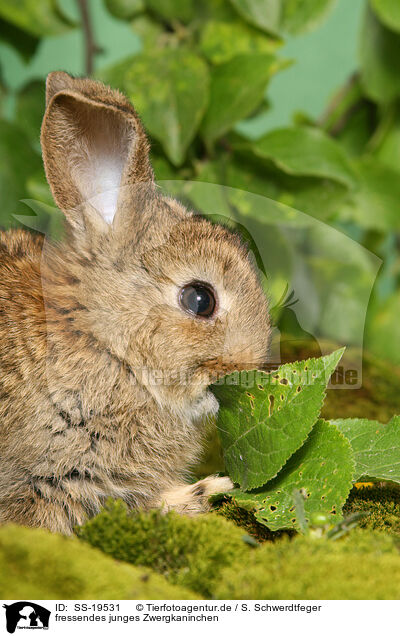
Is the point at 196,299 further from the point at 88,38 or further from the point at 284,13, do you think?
the point at 88,38

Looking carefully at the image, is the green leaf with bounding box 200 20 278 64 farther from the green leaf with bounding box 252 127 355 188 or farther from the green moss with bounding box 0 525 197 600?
the green moss with bounding box 0 525 197 600

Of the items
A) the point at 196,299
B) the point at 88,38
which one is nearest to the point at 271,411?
the point at 196,299

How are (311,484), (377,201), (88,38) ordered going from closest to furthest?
(311,484), (377,201), (88,38)

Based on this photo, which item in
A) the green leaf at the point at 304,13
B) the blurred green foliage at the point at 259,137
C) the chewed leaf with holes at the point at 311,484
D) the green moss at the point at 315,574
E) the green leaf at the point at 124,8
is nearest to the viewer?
the green moss at the point at 315,574

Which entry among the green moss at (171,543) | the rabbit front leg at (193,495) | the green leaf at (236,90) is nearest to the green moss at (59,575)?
the green moss at (171,543)

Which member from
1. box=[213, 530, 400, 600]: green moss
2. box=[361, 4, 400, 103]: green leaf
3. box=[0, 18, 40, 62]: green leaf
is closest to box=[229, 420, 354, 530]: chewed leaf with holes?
box=[213, 530, 400, 600]: green moss

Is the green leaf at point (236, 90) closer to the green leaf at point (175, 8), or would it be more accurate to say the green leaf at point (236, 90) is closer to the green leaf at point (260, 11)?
the green leaf at point (260, 11)
